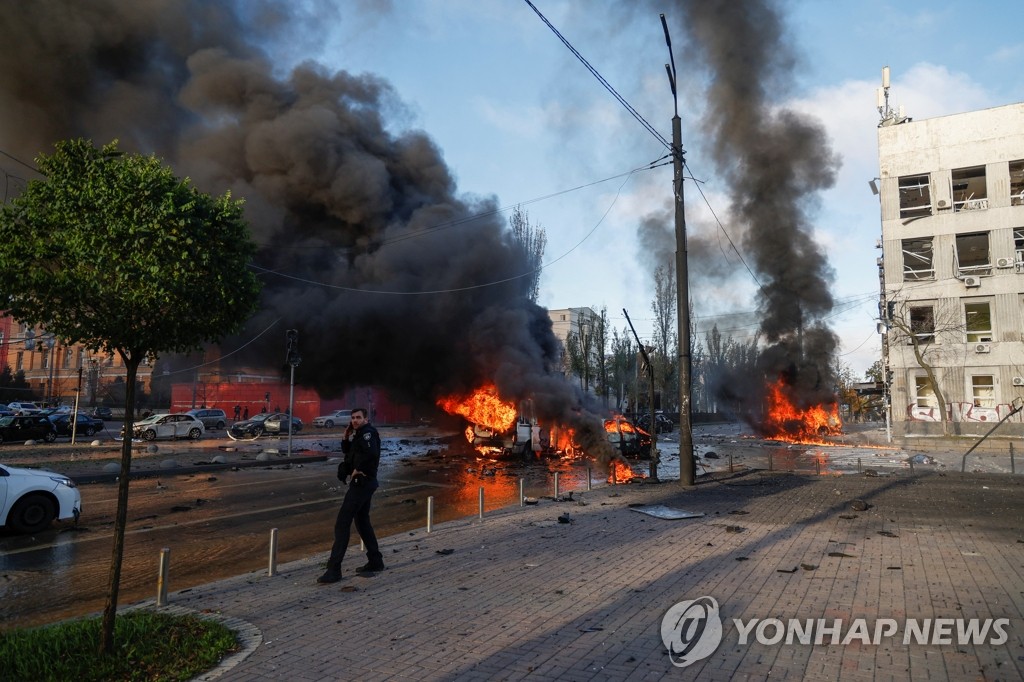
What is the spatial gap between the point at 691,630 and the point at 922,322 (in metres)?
28.9

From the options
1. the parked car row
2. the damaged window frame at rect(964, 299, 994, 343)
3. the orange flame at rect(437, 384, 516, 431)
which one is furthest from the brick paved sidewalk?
the parked car row

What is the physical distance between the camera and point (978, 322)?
87.7 ft

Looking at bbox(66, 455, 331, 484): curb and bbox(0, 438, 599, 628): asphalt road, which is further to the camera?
bbox(66, 455, 331, 484): curb

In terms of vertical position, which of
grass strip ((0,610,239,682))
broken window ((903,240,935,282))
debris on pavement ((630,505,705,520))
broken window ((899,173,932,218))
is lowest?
debris on pavement ((630,505,705,520))

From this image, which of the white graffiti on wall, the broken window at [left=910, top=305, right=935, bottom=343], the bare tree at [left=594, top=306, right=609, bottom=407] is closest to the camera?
the white graffiti on wall

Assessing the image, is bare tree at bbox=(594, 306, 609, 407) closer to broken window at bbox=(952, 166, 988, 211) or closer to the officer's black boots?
broken window at bbox=(952, 166, 988, 211)

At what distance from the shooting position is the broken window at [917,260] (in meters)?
27.6

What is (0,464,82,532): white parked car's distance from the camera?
7.84 meters

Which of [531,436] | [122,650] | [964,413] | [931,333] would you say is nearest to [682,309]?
[531,436]

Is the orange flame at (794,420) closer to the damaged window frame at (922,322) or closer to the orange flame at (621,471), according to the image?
the damaged window frame at (922,322)

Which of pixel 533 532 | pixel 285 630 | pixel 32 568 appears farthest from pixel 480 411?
pixel 285 630

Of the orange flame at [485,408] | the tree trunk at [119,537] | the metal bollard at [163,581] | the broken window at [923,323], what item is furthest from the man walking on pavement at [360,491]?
the broken window at [923,323]

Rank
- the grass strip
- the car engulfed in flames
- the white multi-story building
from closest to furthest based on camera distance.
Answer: the grass strip, the car engulfed in flames, the white multi-story building

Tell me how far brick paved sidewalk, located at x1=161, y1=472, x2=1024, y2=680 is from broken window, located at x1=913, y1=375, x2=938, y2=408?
20.6 m
